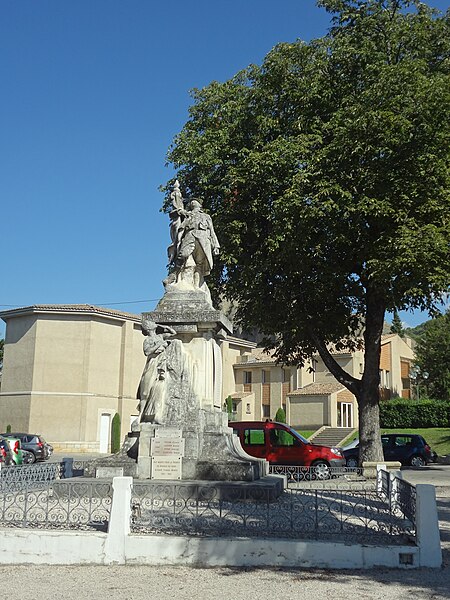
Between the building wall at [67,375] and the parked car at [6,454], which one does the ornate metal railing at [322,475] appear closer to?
the parked car at [6,454]

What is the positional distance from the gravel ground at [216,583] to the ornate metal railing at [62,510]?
25.5 inches

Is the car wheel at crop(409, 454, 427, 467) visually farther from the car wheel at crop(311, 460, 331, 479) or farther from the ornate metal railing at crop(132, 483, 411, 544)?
the ornate metal railing at crop(132, 483, 411, 544)

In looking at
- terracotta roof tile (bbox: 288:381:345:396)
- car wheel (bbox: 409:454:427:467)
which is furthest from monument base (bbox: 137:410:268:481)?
terracotta roof tile (bbox: 288:381:345:396)

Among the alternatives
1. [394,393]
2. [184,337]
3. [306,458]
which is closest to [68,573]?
[184,337]

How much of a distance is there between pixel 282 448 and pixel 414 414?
86.5 ft

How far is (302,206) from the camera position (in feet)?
63.7

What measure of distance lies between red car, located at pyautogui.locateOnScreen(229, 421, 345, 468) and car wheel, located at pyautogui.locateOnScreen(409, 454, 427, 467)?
319 inches

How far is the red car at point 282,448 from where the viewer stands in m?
22.6

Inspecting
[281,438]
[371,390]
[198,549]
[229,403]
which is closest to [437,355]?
[229,403]

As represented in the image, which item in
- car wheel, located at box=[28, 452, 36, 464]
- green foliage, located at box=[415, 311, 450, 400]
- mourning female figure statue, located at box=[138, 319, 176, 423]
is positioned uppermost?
green foliage, located at box=[415, 311, 450, 400]

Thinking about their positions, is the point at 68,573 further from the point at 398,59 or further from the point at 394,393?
the point at 394,393

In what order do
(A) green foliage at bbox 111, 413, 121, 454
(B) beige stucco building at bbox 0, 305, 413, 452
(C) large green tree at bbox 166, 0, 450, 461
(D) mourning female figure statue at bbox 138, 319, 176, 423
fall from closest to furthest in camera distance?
(D) mourning female figure statue at bbox 138, 319, 176, 423, (C) large green tree at bbox 166, 0, 450, 461, (B) beige stucco building at bbox 0, 305, 413, 452, (A) green foliage at bbox 111, 413, 121, 454

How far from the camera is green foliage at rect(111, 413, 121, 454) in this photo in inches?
1651

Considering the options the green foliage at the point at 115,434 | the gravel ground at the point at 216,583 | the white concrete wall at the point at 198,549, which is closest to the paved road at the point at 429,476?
the white concrete wall at the point at 198,549
